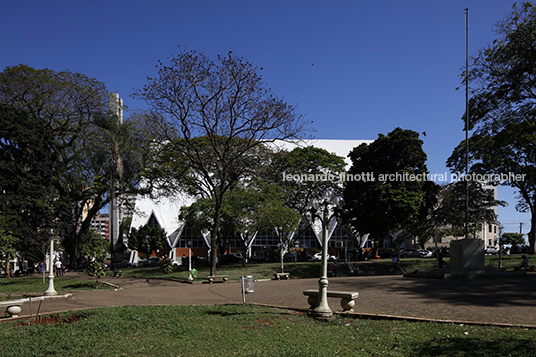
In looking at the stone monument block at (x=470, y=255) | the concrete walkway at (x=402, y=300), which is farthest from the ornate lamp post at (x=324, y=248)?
the stone monument block at (x=470, y=255)

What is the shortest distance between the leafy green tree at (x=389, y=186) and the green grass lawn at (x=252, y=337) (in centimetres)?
2192

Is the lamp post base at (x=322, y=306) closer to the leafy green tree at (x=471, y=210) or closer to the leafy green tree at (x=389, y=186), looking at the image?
the leafy green tree at (x=389, y=186)

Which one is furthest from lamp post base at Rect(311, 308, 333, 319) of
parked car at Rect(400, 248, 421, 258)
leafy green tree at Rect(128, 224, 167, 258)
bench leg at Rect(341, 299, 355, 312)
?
leafy green tree at Rect(128, 224, 167, 258)

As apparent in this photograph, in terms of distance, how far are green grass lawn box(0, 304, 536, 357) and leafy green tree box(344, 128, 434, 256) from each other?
863 inches

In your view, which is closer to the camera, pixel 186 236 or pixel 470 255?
pixel 470 255

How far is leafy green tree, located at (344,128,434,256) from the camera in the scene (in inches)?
1227

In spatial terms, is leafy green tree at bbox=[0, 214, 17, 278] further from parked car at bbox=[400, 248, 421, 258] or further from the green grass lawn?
parked car at bbox=[400, 248, 421, 258]

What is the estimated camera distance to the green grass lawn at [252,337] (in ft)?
23.8

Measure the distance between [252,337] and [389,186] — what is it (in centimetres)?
2512

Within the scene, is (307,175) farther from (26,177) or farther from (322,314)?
(322,314)

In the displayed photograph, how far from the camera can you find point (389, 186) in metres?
31.5

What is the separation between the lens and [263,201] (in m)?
34.6

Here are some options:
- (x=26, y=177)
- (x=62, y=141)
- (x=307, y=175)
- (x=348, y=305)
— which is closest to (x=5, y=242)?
(x=26, y=177)

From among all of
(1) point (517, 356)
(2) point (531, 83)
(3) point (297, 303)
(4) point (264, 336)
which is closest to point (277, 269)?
(3) point (297, 303)
